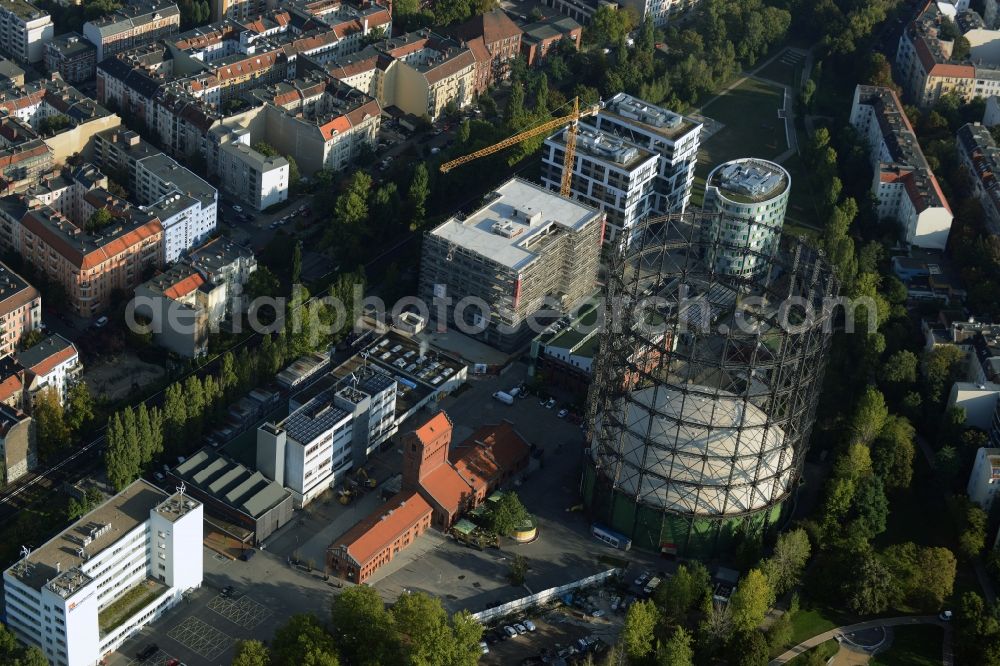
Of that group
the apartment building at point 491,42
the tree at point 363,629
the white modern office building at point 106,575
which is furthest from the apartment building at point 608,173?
the white modern office building at point 106,575

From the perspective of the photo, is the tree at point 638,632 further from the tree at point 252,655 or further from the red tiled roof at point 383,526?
the tree at point 252,655

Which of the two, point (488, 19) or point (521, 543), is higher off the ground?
point (488, 19)

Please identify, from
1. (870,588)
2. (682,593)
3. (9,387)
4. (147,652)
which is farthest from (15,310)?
(870,588)

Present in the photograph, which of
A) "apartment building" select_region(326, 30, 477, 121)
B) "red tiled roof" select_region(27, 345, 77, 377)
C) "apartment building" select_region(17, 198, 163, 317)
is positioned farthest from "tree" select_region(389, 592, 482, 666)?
"apartment building" select_region(326, 30, 477, 121)

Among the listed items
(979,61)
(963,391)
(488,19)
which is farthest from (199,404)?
(979,61)

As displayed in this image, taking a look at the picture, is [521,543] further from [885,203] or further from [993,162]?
[993,162]
